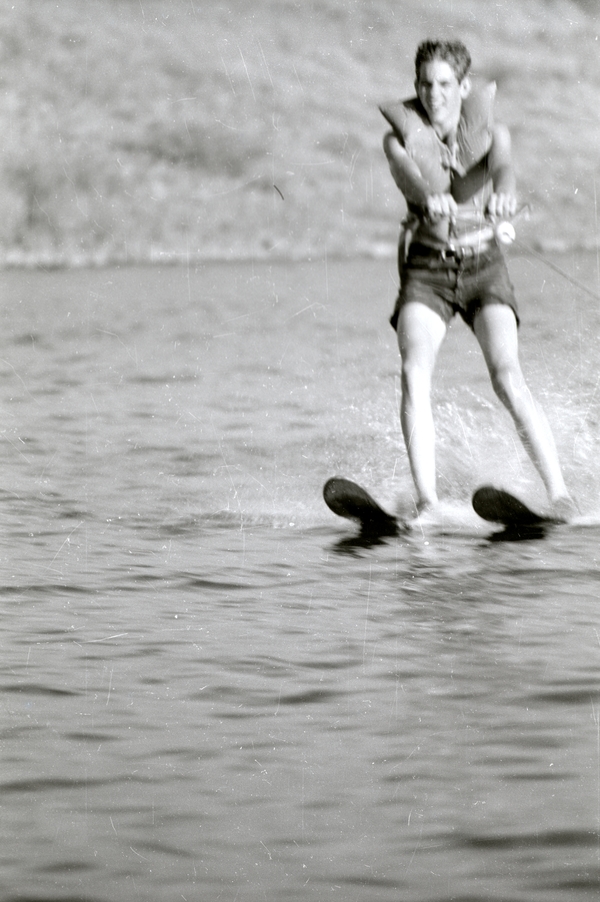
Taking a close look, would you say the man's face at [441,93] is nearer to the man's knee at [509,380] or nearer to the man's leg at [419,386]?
the man's leg at [419,386]

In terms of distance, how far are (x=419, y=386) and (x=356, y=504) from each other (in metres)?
0.54

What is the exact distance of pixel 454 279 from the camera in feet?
17.4

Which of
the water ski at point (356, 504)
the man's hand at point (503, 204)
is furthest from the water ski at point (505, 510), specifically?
the man's hand at point (503, 204)

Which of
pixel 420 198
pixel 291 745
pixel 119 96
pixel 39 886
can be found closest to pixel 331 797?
pixel 291 745

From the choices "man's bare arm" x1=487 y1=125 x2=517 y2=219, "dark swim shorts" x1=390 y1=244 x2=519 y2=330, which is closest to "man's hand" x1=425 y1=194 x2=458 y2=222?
"man's bare arm" x1=487 y1=125 x2=517 y2=219

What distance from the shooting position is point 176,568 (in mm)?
4848

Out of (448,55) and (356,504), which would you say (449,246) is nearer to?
(448,55)

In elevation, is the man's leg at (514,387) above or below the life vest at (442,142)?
below

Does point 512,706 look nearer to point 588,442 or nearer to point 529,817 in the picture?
point 529,817

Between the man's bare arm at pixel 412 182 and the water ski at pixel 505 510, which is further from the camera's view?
the water ski at pixel 505 510

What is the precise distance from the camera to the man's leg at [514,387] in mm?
5352

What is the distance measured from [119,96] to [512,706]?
10597 mm

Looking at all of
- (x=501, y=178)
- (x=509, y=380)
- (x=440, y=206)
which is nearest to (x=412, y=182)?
(x=440, y=206)

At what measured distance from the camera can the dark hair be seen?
485 centimetres
